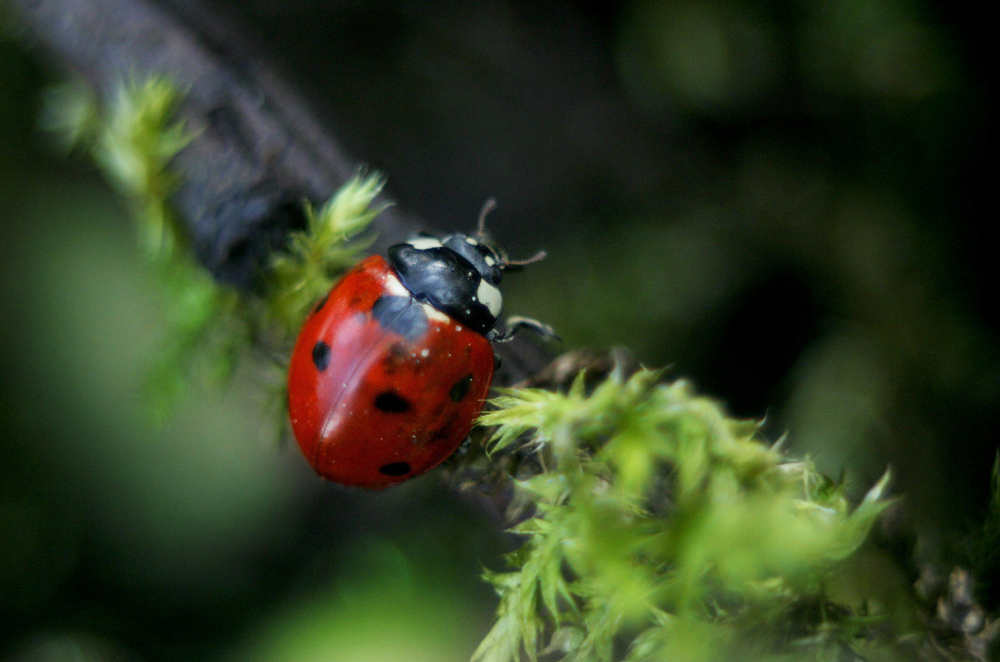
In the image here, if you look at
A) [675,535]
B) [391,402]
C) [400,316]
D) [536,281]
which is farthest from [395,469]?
[536,281]

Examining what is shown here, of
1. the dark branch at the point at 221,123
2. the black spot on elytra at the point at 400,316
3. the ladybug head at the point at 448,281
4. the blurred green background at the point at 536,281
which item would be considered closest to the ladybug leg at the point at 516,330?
the ladybug head at the point at 448,281

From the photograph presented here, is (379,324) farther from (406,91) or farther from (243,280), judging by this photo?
(406,91)

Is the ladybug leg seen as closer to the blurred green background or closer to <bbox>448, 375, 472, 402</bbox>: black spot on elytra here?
<bbox>448, 375, 472, 402</bbox>: black spot on elytra

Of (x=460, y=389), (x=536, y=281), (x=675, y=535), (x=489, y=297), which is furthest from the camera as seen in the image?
(x=536, y=281)

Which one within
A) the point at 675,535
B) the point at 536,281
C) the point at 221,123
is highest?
the point at 221,123

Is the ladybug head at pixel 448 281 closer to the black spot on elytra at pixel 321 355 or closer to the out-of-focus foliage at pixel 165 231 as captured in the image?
the black spot on elytra at pixel 321 355

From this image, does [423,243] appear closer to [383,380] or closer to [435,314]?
[435,314]

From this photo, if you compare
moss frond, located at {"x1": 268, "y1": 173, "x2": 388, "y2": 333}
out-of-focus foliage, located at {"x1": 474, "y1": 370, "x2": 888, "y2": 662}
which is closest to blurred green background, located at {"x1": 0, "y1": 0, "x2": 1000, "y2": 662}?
moss frond, located at {"x1": 268, "y1": 173, "x2": 388, "y2": 333}
